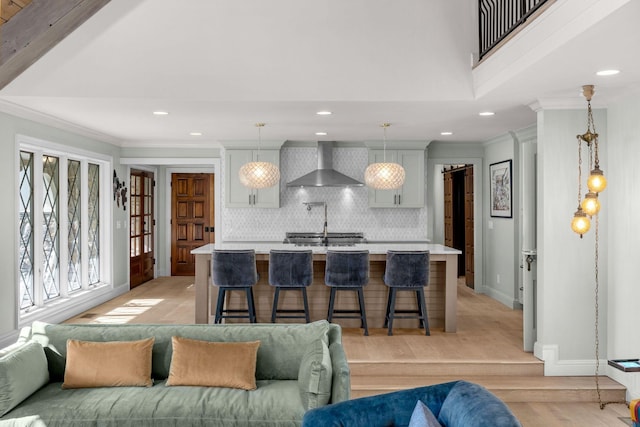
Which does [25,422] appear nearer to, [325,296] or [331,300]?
[331,300]

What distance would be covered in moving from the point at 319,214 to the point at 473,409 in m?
6.32

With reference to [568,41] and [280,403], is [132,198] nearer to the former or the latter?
[280,403]

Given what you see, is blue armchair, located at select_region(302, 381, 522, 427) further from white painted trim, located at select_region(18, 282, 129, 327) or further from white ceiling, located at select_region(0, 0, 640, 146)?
white painted trim, located at select_region(18, 282, 129, 327)

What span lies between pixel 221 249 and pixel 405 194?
3406mm

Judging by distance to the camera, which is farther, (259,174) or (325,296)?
(259,174)

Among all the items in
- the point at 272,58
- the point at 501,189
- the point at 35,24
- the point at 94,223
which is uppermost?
the point at 35,24

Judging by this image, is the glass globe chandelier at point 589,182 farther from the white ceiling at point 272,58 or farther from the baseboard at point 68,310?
the baseboard at point 68,310

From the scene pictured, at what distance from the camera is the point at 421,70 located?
15.6 feet

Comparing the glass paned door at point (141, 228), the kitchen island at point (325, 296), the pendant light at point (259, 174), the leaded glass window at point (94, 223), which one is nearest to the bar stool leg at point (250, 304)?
the kitchen island at point (325, 296)

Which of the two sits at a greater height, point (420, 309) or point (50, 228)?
point (50, 228)

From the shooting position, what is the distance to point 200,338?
137 inches

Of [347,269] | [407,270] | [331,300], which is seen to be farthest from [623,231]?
[331,300]

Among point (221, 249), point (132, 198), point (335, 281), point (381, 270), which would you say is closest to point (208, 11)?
point (221, 249)

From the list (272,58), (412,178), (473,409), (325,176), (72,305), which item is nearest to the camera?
(473,409)
